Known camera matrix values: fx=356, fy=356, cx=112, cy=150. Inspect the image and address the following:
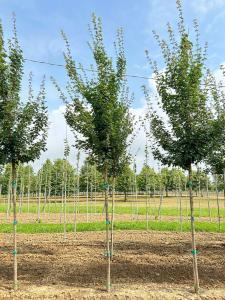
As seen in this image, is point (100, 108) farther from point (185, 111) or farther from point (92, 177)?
point (92, 177)

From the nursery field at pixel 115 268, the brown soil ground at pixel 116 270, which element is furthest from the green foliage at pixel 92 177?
the brown soil ground at pixel 116 270

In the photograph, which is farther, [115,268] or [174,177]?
[174,177]

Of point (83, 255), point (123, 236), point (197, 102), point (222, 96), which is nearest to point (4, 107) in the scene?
point (197, 102)

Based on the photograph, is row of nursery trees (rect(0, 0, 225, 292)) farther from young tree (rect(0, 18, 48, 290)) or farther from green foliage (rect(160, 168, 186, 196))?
green foliage (rect(160, 168, 186, 196))

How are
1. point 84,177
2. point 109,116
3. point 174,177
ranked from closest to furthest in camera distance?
point 109,116 < point 174,177 < point 84,177

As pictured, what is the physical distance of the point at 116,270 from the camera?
9055mm

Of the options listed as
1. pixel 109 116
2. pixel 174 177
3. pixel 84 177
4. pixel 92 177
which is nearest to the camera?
pixel 109 116

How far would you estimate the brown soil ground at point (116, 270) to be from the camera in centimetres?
737

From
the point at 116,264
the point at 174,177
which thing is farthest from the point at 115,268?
the point at 174,177

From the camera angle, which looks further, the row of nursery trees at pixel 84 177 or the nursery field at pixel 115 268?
the row of nursery trees at pixel 84 177

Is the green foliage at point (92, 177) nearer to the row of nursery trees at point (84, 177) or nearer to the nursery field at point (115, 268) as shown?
the row of nursery trees at point (84, 177)

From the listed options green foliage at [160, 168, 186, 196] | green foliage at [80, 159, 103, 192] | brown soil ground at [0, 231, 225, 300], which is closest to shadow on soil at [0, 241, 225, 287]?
brown soil ground at [0, 231, 225, 300]

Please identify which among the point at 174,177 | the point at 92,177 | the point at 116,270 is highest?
the point at 92,177

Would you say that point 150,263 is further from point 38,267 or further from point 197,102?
point 197,102
